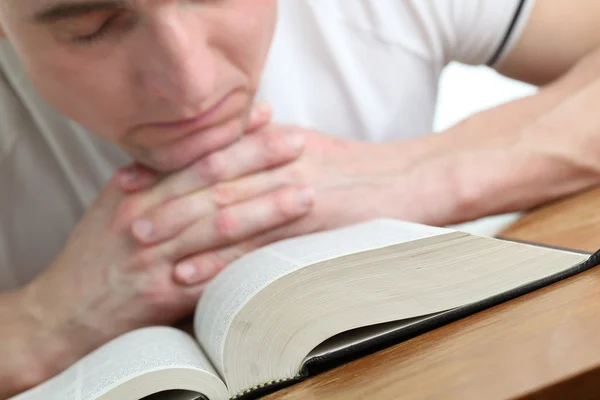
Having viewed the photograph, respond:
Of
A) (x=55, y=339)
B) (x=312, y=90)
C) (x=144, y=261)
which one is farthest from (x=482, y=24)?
(x=55, y=339)

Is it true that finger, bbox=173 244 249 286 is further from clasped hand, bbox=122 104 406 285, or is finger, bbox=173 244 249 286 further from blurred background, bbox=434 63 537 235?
blurred background, bbox=434 63 537 235

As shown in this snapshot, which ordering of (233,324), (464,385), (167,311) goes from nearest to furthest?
(464,385)
(233,324)
(167,311)

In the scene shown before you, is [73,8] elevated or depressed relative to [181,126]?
elevated

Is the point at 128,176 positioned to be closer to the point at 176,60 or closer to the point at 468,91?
the point at 176,60

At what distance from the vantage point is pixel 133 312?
0.63 m

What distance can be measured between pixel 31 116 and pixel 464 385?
76 cm

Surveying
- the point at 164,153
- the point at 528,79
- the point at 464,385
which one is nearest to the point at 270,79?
the point at 164,153

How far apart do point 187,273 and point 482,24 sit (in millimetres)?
594

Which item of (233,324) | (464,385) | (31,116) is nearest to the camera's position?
(464,385)

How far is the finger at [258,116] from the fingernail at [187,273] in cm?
18

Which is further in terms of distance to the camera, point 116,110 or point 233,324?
point 116,110

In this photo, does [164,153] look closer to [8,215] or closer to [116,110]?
[116,110]

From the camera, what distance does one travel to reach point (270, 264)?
48cm

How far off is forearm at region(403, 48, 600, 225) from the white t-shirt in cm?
24
